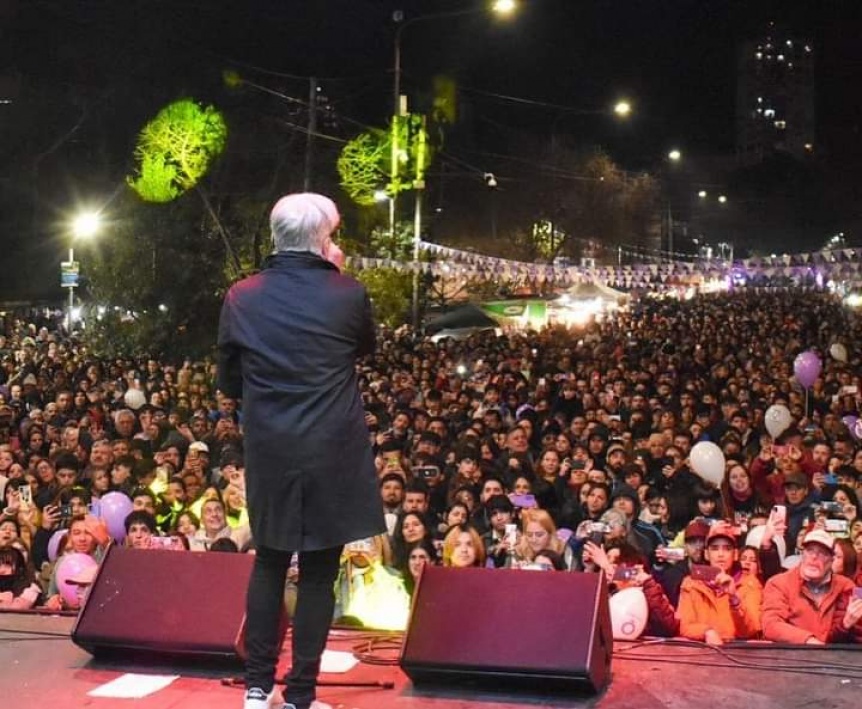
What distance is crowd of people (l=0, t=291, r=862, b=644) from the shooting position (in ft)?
16.6

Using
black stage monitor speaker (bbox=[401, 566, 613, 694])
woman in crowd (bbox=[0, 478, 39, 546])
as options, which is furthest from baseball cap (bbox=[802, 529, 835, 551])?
woman in crowd (bbox=[0, 478, 39, 546])

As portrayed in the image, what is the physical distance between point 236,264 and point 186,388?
596 cm

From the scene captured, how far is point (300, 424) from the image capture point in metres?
2.83

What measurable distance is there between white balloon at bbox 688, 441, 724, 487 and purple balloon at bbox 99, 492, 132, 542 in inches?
170

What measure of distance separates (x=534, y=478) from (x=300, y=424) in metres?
6.04

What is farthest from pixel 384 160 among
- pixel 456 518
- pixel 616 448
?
pixel 456 518

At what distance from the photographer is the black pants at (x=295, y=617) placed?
9.62 ft

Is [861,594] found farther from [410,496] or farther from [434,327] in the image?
[434,327]

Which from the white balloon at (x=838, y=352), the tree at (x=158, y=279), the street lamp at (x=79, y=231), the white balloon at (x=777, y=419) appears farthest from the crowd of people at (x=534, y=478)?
the street lamp at (x=79, y=231)

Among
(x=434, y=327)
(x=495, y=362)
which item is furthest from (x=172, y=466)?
(x=434, y=327)

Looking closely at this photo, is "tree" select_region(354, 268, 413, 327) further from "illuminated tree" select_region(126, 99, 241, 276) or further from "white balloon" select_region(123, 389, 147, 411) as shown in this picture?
"white balloon" select_region(123, 389, 147, 411)

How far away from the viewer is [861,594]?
4.32 metres

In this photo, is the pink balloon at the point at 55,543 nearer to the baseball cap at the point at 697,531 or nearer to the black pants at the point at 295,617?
the baseball cap at the point at 697,531

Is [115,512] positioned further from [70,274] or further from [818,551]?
[70,274]
